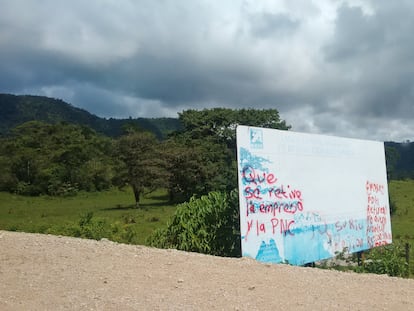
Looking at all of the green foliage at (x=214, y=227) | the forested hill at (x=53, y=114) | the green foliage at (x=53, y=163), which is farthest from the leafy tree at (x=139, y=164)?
the forested hill at (x=53, y=114)

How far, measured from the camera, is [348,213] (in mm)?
9961

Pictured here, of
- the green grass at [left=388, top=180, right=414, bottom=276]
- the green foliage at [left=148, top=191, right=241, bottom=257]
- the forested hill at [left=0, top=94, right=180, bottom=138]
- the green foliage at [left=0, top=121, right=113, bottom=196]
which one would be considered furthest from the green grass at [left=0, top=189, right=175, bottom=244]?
the forested hill at [left=0, top=94, right=180, bottom=138]

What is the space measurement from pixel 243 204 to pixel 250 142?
98 centimetres

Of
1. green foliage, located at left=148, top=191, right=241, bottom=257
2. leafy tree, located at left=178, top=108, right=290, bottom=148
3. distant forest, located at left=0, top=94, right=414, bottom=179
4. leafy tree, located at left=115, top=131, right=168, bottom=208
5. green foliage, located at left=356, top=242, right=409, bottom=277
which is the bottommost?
green foliage, located at left=356, top=242, right=409, bottom=277

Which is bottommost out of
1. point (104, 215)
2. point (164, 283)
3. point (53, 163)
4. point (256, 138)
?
point (164, 283)

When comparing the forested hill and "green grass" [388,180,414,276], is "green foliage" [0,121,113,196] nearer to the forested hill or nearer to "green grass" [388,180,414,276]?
"green grass" [388,180,414,276]

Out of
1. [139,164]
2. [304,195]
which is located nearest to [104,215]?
[139,164]

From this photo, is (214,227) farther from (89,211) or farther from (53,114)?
(53,114)

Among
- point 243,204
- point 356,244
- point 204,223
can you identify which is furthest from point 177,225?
point 356,244

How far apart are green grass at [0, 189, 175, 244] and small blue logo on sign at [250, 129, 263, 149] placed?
440cm

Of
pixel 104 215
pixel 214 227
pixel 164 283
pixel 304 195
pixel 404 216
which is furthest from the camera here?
pixel 104 215

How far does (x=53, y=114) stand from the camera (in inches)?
5325

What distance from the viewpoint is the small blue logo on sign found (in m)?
7.68

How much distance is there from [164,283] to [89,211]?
95.2ft
